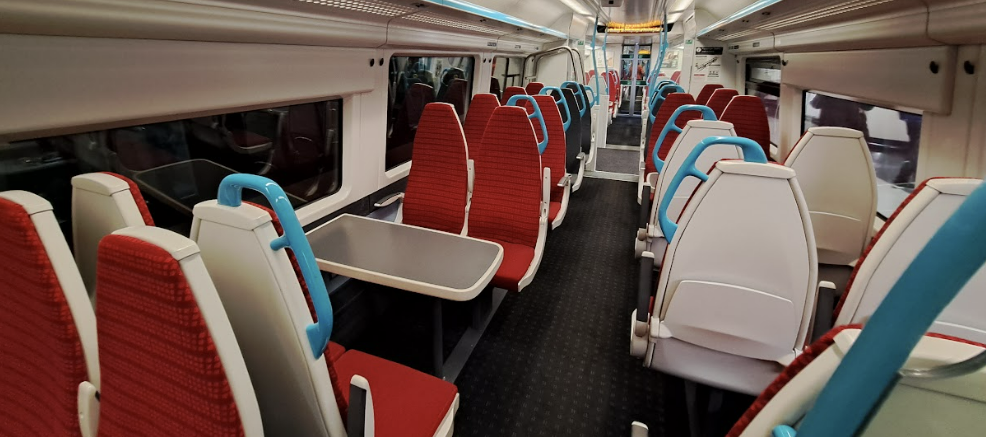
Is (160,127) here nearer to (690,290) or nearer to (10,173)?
(10,173)

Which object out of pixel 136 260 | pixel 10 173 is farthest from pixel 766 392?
pixel 10 173

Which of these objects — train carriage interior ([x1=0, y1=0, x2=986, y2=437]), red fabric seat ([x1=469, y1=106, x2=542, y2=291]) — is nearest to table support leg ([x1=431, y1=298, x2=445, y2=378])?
train carriage interior ([x1=0, y1=0, x2=986, y2=437])

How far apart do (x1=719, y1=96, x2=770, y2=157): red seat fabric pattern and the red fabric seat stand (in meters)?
2.35

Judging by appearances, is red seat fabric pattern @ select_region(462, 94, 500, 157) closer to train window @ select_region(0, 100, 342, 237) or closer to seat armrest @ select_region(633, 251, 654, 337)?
train window @ select_region(0, 100, 342, 237)

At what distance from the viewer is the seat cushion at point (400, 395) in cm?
148

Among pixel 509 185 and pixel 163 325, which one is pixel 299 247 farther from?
pixel 509 185

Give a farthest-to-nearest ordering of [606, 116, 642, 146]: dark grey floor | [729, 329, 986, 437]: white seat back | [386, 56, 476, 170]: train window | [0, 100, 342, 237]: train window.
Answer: [606, 116, 642, 146]: dark grey floor
[386, 56, 476, 170]: train window
[0, 100, 342, 237]: train window
[729, 329, 986, 437]: white seat back

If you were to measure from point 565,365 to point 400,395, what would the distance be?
4.37 feet

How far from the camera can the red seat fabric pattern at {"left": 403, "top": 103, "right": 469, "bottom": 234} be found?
282 centimetres

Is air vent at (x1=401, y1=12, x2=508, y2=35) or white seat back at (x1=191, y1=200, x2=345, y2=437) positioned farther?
air vent at (x1=401, y1=12, x2=508, y2=35)

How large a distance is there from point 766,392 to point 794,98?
4911mm

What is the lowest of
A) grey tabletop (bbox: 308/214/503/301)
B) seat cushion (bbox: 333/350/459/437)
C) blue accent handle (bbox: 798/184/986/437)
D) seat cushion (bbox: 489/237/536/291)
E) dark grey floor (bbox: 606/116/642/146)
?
seat cushion (bbox: 333/350/459/437)

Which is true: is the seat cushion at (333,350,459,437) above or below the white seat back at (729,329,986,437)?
below

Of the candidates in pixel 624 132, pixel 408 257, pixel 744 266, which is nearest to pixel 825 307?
pixel 744 266
